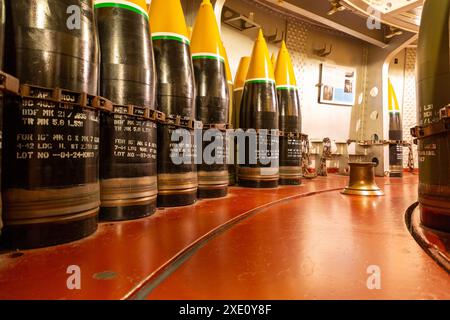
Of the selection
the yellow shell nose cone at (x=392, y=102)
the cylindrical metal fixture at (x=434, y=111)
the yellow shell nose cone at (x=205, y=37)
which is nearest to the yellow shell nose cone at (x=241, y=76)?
the yellow shell nose cone at (x=205, y=37)

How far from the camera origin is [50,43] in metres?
1.28

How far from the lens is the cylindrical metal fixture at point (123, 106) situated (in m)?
1.75

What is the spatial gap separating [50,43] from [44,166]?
55cm

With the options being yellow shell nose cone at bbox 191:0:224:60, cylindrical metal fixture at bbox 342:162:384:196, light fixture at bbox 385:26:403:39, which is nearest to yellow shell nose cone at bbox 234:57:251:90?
yellow shell nose cone at bbox 191:0:224:60

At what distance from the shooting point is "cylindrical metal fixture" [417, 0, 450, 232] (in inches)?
59.1

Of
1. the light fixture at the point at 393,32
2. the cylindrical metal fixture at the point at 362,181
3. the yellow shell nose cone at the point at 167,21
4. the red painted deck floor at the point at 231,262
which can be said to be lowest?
the red painted deck floor at the point at 231,262

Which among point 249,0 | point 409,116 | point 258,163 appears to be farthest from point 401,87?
point 258,163

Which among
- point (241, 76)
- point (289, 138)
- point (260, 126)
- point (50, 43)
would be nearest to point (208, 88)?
point (260, 126)

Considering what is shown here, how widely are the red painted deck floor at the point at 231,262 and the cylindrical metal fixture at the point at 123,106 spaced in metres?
0.19

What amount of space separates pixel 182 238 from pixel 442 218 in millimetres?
1402

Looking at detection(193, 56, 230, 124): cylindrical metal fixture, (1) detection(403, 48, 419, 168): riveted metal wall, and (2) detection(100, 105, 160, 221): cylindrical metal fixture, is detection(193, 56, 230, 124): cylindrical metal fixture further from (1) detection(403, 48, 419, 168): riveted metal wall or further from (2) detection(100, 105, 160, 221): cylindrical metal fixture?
(1) detection(403, 48, 419, 168): riveted metal wall

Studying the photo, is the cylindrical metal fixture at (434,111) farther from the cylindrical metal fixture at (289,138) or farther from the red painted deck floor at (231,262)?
the cylindrical metal fixture at (289,138)
